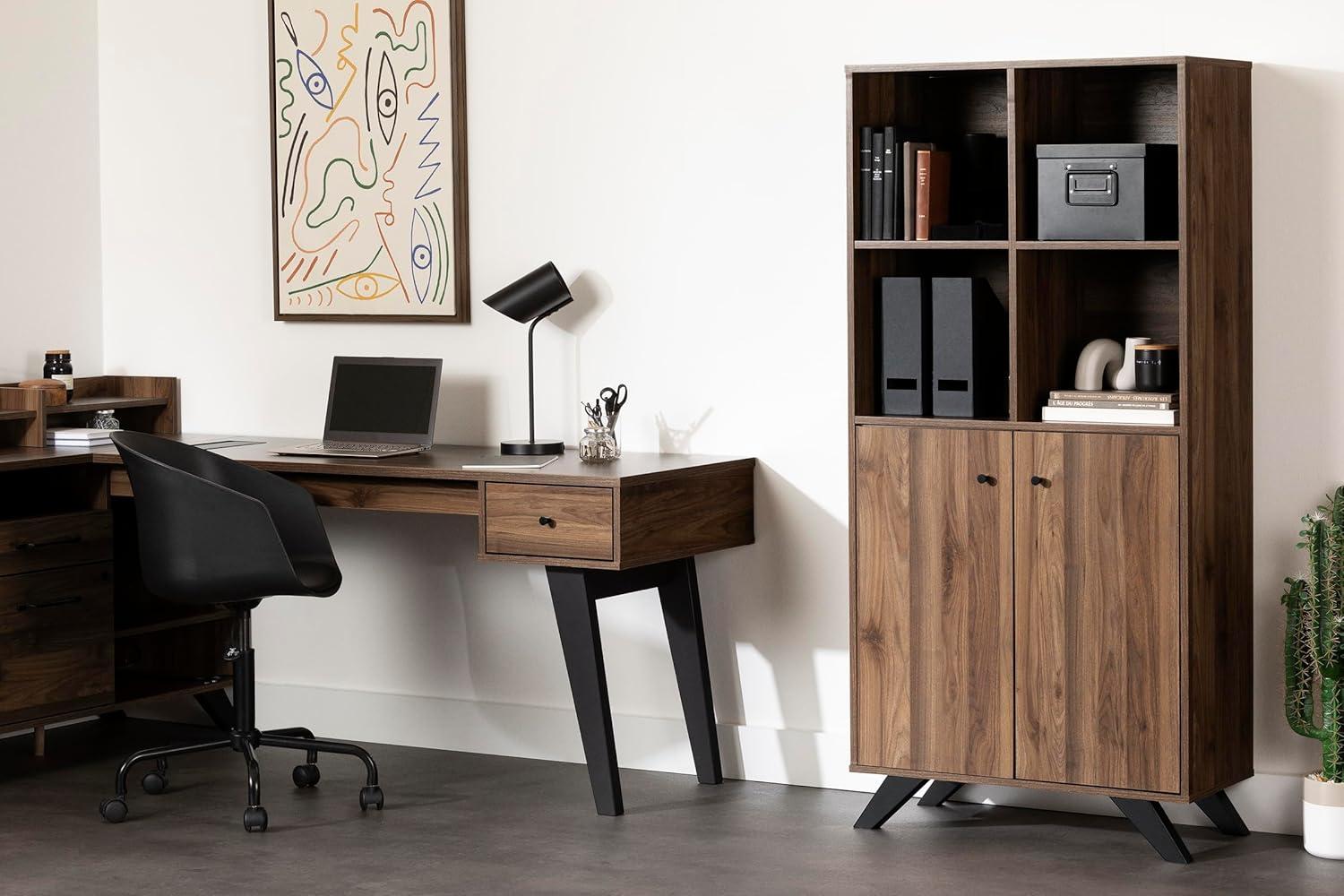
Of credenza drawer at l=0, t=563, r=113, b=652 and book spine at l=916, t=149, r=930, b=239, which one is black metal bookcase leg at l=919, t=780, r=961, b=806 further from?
credenza drawer at l=0, t=563, r=113, b=652

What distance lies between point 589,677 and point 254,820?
31.5 inches

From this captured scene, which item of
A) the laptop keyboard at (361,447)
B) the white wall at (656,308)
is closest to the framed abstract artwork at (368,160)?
the white wall at (656,308)

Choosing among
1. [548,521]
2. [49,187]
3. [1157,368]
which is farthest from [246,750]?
[1157,368]

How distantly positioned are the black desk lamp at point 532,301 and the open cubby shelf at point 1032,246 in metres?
0.88

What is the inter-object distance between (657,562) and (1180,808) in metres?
1.30

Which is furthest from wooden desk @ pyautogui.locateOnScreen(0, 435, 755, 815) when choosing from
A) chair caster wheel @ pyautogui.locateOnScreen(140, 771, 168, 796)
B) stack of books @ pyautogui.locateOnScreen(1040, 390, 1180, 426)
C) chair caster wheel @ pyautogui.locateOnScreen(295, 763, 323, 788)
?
stack of books @ pyautogui.locateOnScreen(1040, 390, 1180, 426)

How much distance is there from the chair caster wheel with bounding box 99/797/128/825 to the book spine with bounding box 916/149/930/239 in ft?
7.21

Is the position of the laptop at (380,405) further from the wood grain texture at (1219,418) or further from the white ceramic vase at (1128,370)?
the wood grain texture at (1219,418)

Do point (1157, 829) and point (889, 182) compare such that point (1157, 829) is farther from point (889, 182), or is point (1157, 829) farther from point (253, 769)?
point (253, 769)

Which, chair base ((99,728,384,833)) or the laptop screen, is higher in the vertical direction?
the laptop screen

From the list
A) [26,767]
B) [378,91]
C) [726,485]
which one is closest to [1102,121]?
[726,485]

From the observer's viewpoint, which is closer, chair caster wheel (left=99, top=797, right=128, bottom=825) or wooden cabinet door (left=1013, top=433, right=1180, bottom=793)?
wooden cabinet door (left=1013, top=433, right=1180, bottom=793)

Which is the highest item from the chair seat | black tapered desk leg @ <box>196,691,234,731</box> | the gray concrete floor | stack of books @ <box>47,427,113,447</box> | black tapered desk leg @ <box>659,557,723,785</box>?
stack of books @ <box>47,427,113,447</box>

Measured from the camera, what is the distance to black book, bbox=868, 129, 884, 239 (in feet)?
12.8
